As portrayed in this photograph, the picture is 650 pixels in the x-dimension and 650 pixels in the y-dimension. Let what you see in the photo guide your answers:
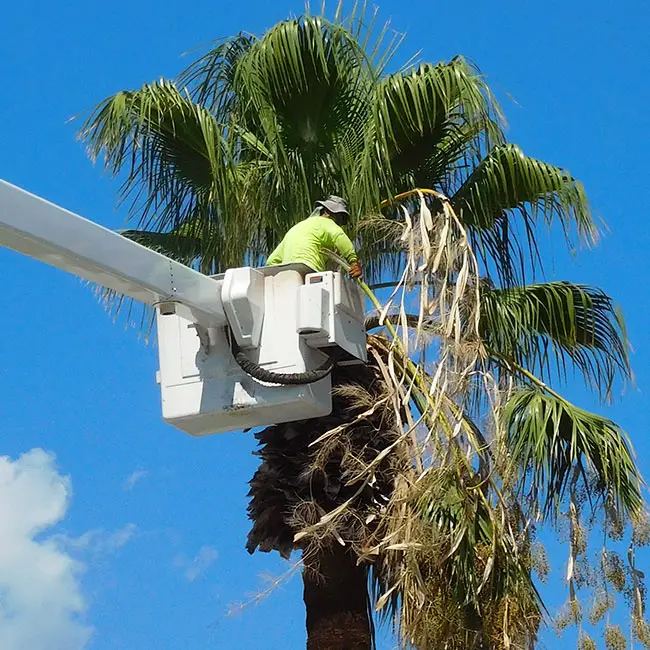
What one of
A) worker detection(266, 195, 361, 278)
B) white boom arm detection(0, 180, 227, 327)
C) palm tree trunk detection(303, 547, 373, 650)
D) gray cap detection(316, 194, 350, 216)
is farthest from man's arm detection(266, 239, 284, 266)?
palm tree trunk detection(303, 547, 373, 650)

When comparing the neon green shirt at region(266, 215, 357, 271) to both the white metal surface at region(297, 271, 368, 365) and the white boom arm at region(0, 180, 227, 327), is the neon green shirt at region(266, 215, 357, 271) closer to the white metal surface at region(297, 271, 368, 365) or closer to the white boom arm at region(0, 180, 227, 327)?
the white metal surface at region(297, 271, 368, 365)

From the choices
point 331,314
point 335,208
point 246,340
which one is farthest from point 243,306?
point 335,208

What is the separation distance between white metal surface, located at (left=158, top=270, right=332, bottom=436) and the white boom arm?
296 millimetres

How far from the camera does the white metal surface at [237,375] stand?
39.5 feet

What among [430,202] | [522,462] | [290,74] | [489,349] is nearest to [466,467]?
[522,462]

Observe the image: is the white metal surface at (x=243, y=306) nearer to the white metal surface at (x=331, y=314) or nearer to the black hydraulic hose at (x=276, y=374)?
the black hydraulic hose at (x=276, y=374)

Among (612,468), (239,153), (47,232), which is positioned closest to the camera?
(47,232)

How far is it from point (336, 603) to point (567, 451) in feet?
6.59

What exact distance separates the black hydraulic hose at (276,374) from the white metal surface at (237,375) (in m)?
0.07

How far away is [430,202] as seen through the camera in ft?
45.7

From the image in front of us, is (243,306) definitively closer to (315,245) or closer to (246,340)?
(246,340)

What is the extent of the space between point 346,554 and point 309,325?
1787 millimetres

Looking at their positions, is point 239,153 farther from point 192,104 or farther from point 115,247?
point 115,247

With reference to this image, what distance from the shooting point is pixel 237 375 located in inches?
477
